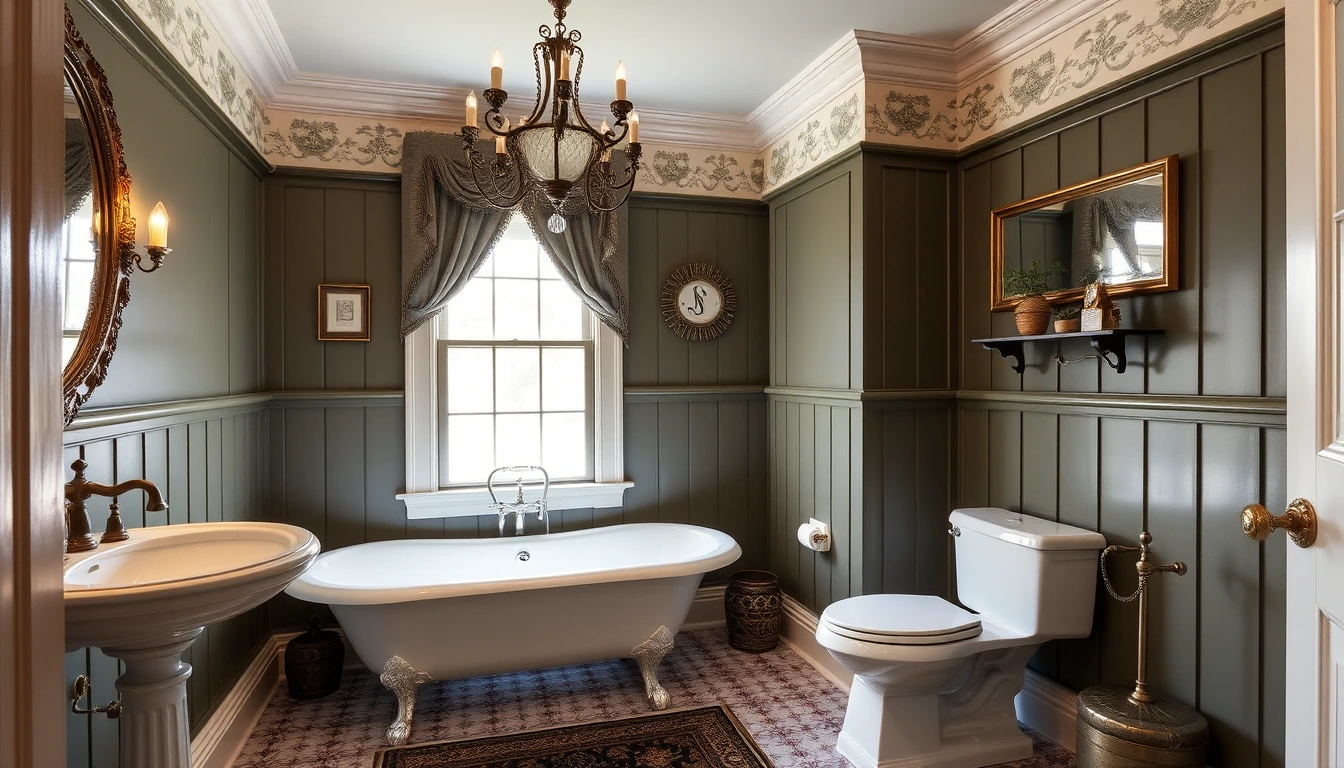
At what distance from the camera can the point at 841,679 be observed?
3139mm

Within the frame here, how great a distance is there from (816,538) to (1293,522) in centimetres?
219

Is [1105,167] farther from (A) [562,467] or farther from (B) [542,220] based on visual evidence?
(A) [562,467]

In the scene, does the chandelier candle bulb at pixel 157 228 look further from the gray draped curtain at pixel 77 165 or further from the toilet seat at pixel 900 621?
the toilet seat at pixel 900 621

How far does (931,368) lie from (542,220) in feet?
6.28

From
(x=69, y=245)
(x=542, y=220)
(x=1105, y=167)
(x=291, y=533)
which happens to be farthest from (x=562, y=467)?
(x=1105, y=167)

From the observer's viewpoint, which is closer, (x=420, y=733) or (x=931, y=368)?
(x=420, y=733)

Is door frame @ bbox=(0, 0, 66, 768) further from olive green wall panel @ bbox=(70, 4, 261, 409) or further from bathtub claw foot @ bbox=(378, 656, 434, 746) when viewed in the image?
bathtub claw foot @ bbox=(378, 656, 434, 746)

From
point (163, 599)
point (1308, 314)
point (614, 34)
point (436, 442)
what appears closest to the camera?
point (1308, 314)

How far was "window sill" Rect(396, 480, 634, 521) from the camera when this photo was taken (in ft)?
11.5

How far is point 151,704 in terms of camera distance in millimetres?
1579

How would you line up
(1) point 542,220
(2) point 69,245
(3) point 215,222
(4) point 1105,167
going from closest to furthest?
(2) point 69,245
(4) point 1105,167
(3) point 215,222
(1) point 542,220

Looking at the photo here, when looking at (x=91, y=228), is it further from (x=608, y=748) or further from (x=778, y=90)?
(x=778, y=90)

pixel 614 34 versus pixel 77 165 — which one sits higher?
pixel 614 34

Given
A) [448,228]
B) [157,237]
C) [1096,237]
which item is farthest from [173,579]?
[1096,237]
